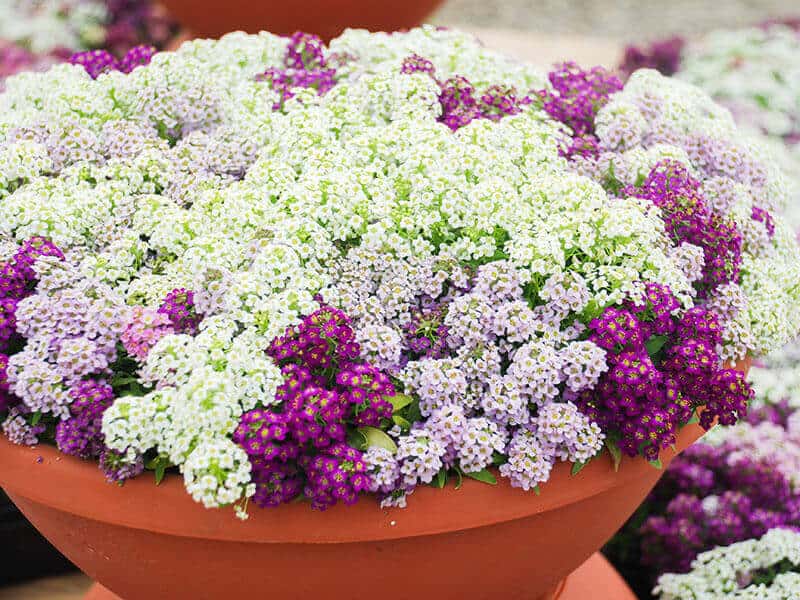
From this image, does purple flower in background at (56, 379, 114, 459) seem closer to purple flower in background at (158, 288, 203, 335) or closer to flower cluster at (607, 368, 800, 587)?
purple flower in background at (158, 288, 203, 335)

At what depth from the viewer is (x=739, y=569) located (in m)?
2.70

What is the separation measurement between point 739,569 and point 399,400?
54.6 inches

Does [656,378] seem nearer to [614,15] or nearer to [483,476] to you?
[483,476]

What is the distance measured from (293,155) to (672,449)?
40.1 inches

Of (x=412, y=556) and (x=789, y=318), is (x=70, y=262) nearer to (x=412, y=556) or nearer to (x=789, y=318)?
(x=412, y=556)

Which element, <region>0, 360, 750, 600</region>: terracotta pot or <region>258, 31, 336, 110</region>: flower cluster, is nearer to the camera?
<region>0, 360, 750, 600</region>: terracotta pot

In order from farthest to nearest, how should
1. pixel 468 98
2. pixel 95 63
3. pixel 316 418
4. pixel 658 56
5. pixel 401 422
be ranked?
pixel 658 56 < pixel 95 63 < pixel 468 98 < pixel 401 422 < pixel 316 418

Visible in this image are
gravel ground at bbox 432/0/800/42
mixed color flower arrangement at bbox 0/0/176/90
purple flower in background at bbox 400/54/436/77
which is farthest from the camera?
gravel ground at bbox 432/0/800/42

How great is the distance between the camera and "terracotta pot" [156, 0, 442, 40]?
420cm

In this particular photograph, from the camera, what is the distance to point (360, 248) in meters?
2.00

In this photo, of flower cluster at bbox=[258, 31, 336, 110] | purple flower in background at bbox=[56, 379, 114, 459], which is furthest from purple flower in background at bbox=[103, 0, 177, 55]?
purple flower in background at bbox=[56, 379, 114, 459]

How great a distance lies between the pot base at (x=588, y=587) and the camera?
8.87ft

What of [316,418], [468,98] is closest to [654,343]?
[316,418]

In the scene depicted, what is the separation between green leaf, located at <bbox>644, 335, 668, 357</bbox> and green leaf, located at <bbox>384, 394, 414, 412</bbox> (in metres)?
0.49
